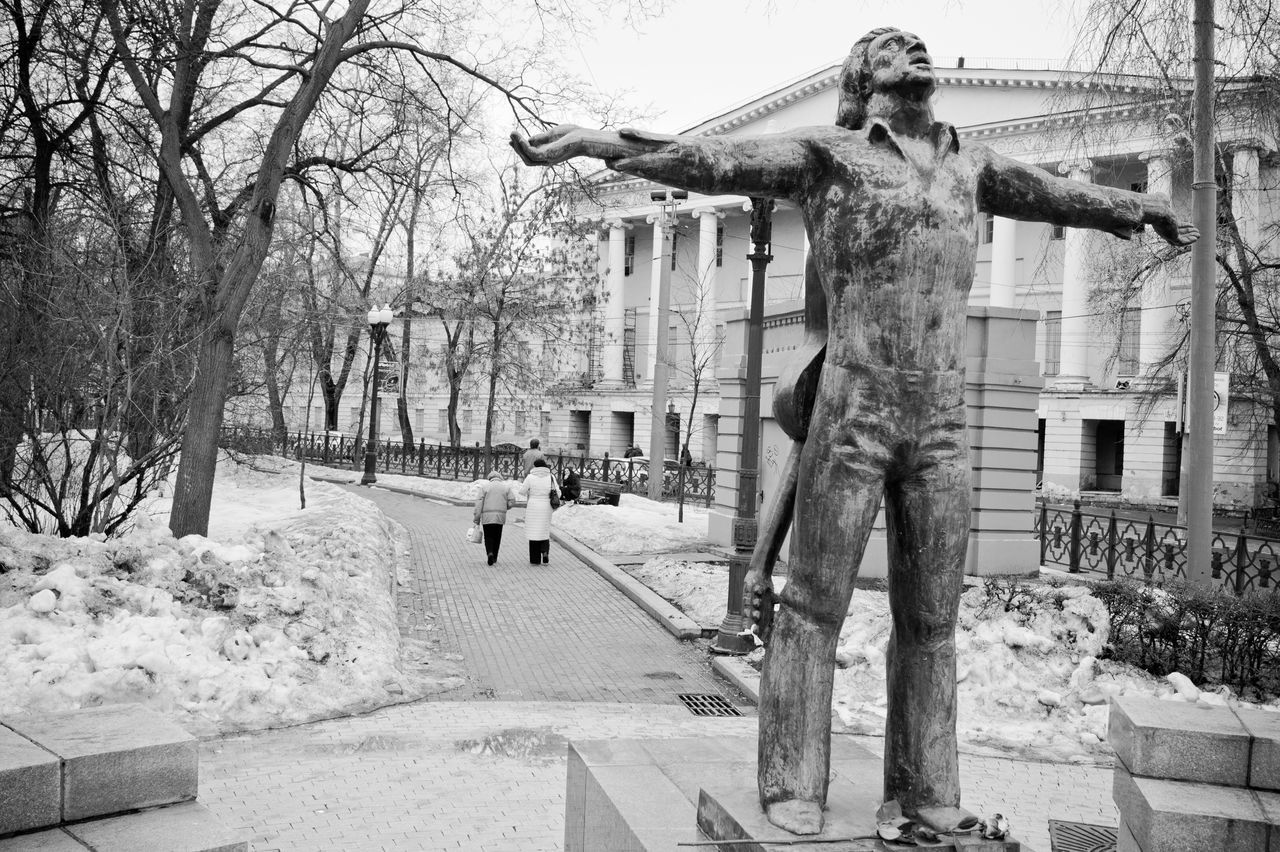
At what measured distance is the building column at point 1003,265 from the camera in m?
48.2

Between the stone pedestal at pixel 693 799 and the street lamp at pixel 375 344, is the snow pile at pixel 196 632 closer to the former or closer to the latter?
the stone pedestal at pixel 693 799

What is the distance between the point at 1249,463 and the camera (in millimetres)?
40781

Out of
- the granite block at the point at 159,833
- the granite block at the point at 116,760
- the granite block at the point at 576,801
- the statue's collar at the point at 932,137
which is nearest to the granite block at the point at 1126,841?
the granite block at the point at 576,801

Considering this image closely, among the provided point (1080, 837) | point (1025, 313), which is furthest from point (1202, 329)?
point (1080, 837)

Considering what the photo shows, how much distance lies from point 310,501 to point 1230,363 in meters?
20.8

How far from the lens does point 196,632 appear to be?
28.6 feet

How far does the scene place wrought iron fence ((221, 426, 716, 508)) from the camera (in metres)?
28.7

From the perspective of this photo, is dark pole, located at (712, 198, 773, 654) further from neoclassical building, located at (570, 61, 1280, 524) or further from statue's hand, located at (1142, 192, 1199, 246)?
neoclassical building, located at (570, 61, 1280, 524)

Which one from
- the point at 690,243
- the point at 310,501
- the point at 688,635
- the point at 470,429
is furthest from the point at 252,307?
the point at 470,429

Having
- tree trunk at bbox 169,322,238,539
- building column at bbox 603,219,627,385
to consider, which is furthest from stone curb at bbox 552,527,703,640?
building column at bbox 603,219,627,385

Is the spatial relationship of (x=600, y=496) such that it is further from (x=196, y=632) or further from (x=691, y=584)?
(x=196, y=632)

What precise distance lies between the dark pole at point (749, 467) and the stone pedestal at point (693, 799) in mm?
6508

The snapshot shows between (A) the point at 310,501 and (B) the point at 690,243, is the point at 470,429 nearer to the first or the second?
(B) the point at 690,243

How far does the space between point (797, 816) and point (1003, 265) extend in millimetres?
48347
